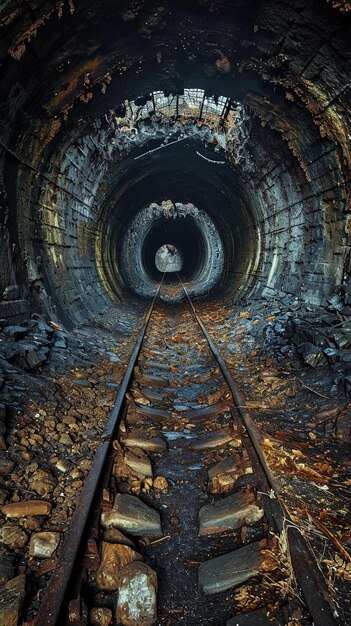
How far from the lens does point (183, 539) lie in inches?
106

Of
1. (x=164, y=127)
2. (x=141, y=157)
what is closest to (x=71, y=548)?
(x=164, y=127)

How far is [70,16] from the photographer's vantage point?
194 inches

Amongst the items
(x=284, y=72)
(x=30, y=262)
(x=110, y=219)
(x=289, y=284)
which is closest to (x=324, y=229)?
(x=289, y=284)

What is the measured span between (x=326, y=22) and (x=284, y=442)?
211 inches

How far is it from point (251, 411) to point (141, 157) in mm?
10160

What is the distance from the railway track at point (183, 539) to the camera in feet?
6.63

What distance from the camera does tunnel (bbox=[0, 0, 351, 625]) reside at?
4.23m

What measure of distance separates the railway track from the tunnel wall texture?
12.5ft

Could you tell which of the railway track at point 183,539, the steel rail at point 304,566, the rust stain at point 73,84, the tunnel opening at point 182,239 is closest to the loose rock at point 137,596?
the railway track at point 183,539

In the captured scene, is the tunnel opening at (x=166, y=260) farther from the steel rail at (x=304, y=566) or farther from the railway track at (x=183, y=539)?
the steel rail at (x=304, y=566)

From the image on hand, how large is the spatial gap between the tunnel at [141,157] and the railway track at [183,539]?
27 centimetres

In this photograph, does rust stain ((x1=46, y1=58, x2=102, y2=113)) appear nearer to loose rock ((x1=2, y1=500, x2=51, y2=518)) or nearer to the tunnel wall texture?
the tunnel wall texture

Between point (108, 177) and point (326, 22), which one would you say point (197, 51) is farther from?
point (108, 177)

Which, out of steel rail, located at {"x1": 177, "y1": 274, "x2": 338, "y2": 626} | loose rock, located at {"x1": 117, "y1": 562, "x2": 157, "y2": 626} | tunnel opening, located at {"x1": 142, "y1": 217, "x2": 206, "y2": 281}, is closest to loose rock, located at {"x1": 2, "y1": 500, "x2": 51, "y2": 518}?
loose rock, located at {"x1": 117, "y1": 562, "x2": 157, "y2": 626}
